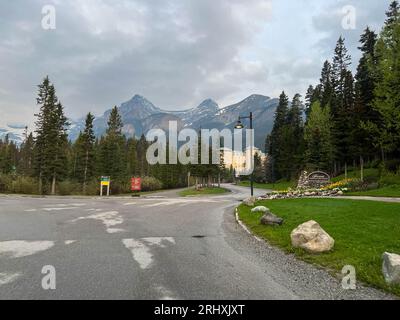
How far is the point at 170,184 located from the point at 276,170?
33.8 m

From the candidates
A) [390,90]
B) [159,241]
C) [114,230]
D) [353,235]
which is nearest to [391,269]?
[353,235]

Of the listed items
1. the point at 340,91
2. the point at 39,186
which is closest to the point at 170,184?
the point at 39,186

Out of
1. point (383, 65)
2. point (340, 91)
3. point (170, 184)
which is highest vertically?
point (340, 91)

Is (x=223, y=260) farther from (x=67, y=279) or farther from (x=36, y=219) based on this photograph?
(x=36, y=219)

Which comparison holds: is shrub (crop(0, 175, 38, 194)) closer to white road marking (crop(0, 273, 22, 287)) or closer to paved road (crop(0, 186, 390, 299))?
paved road (crop(0, 186, 390, 299))

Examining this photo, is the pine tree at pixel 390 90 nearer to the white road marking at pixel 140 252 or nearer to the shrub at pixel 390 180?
the shrub at pixel 390 180

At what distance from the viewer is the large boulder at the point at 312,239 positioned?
8.39 metres

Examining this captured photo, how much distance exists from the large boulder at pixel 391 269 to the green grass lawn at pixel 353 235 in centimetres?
13

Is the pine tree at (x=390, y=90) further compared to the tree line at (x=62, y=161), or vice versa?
the tree line at (x=62, y=161)

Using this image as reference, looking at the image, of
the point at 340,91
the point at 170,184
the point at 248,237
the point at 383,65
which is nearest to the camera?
the point at 248,237

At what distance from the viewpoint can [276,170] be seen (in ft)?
329

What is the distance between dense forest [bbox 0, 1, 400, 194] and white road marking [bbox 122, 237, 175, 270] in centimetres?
3035

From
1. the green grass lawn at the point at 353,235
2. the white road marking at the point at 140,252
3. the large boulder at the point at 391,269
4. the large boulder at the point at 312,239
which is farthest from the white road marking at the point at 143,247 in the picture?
the large boulder at the point at 391,269

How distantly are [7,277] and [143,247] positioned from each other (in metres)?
3.53
